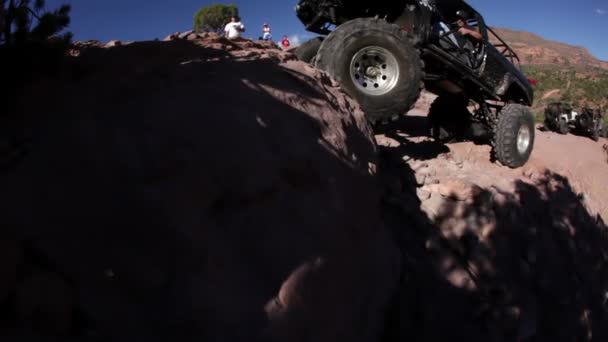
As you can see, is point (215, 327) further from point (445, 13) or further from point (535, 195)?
point (445, 13)

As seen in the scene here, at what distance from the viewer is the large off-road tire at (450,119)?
643cm

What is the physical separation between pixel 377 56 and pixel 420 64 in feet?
1.46

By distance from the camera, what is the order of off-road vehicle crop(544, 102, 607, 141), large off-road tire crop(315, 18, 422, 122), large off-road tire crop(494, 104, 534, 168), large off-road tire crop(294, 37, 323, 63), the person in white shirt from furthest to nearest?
1. off-road vehicle crop(544, 102, 607, 141)
2. the person in white shirt
3. large off-road tire crop(494, 104, 534, 168)
4. large off-road tire crop(294, 37, 323, 63)
5. large off-road tire crop(315, 18, 422, 122)

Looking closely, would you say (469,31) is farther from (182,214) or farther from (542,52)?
(542,52)

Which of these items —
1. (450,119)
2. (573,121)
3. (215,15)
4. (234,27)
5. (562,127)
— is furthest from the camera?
(215,15)

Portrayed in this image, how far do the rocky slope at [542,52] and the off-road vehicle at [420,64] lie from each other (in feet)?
182

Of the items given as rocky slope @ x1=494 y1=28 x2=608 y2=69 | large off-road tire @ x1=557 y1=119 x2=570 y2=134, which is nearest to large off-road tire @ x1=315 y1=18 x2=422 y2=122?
large off-road tire @ x1=557 y1=119 x2=570 y2=134

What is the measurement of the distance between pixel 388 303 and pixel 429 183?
1.88 meters

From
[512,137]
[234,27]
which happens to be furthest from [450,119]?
[234,27]

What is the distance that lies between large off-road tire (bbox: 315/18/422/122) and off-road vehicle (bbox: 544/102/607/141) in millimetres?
8734

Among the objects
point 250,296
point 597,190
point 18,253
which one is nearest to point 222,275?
point 250,296

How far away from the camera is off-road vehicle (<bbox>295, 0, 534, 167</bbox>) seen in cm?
381

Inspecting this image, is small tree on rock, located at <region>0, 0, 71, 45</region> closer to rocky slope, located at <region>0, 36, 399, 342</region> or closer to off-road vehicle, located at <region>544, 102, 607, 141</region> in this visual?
rocky slope, located at <region>0, 36, 399, 342</region>

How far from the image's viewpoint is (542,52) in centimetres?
5703
